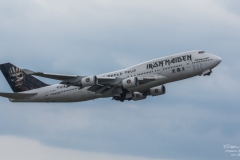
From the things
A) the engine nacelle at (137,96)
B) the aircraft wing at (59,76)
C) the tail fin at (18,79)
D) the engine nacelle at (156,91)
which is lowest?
the engine nacelle at (137,96)

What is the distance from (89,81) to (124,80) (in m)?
4.61

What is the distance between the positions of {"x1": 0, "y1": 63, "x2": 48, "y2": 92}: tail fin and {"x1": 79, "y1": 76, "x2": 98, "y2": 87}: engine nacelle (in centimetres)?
1011

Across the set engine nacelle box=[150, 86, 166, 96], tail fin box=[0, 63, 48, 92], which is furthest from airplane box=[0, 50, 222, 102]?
tail fin box=[0, 63, 48, 92]

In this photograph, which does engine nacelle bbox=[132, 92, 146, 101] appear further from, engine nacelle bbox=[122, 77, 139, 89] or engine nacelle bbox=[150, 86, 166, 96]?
engine nacelle bbox=[122, 77, 139, 89]

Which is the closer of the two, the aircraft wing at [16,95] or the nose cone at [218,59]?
the nose cone at [218,59]

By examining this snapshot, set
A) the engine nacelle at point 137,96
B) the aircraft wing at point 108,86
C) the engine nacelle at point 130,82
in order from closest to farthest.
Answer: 1. the engine nacelle at point 130,82
2. the aircraft wing at point 108,86
3. the engine nacelle at point 137,96

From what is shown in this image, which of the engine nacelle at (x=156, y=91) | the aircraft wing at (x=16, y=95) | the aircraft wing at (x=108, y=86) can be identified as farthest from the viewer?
the engine nacelle at (x=156, y=91)

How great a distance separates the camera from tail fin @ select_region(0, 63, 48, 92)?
311ft

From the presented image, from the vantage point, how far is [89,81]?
85875 millimetres

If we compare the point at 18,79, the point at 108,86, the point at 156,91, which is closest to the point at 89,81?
the point at 108,86

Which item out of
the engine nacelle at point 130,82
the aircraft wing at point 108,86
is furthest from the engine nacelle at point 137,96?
the engine nacelle at point 130,82

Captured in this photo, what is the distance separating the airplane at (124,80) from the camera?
86.0 meters

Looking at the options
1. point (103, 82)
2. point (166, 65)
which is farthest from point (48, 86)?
point (166, 65)

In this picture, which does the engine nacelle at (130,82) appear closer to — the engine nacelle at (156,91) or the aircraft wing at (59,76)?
the aircraft wing at (59,76)
